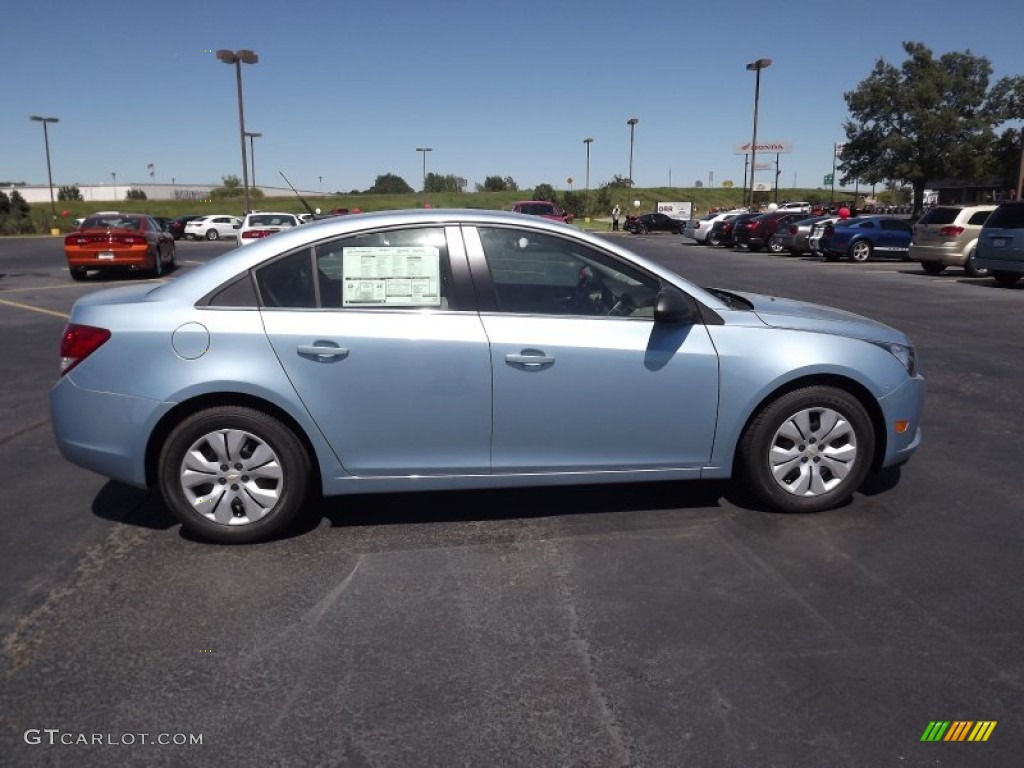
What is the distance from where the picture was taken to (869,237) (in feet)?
85.6

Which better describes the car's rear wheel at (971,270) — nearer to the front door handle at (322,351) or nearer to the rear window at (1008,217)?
the rear window at (1008,217)

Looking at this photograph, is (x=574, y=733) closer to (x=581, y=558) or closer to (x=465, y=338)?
(x=581, y=558)

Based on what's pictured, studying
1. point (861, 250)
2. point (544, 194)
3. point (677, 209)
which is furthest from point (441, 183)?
point (861, 250)

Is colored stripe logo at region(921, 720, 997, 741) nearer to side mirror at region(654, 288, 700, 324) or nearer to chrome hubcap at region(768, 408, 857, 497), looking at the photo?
chrome hubcap at region(768, 408, 857, 497)

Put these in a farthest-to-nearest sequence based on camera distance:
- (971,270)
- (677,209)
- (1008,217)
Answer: (677,209) < (971,270) < (1008,217)

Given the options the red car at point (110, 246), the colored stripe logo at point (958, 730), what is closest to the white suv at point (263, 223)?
the red car at point (110, 246)

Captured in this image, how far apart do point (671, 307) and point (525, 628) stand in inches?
68.7

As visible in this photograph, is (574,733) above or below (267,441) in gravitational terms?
below

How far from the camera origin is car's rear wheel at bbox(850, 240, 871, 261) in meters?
26.2

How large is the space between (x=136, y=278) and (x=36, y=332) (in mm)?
9078

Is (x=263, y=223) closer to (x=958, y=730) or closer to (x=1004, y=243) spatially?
(x=1004, y=243)

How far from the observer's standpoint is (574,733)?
2.76 meters

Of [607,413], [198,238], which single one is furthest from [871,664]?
[198,238]

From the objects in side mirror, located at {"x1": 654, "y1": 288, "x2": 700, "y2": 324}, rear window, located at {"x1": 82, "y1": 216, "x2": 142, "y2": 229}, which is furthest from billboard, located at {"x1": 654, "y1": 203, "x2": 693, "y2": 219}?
side mirror, located at {"x1": 654, "y1": 288, "x2": 700, "y2": 324}
